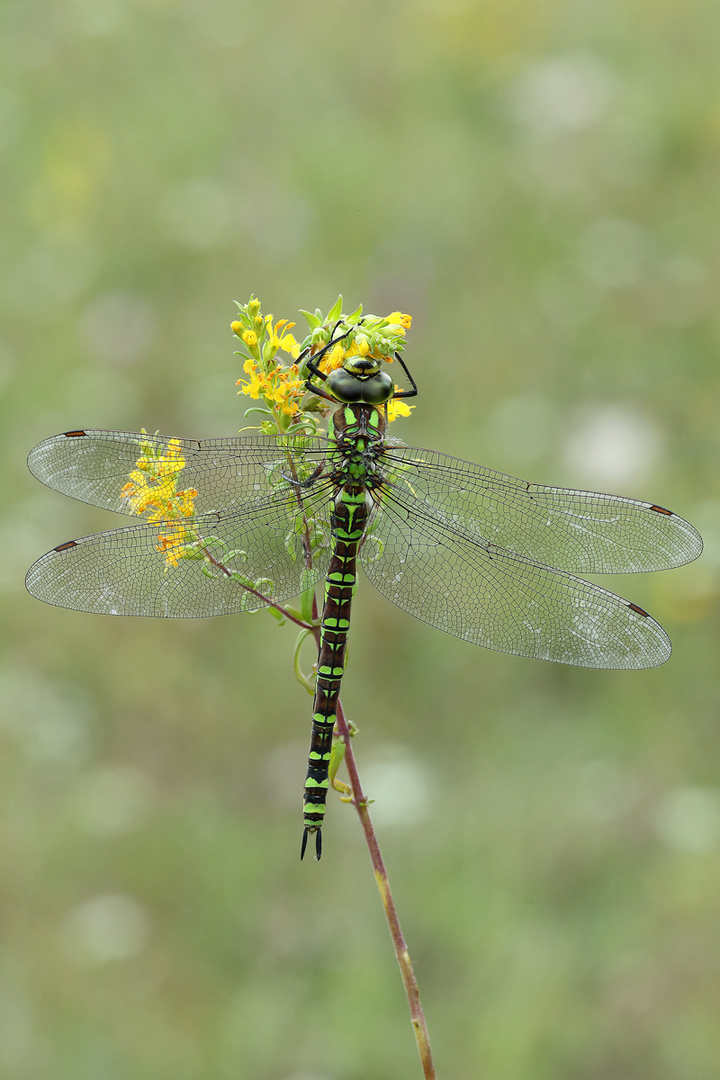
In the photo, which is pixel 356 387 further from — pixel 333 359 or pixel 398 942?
pixel 398 942

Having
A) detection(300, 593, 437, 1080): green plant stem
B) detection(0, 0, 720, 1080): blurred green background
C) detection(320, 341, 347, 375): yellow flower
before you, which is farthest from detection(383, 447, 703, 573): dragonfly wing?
detection(0, 0, 720, 1080): blurred green background

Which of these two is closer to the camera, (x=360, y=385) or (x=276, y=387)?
(x=276, y=387)

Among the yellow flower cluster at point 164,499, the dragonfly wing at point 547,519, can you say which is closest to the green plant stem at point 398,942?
the yellow flower cluster at point 164,499

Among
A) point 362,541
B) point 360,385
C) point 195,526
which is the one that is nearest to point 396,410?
point 360,385

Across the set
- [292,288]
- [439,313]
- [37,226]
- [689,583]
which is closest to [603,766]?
[689,583]

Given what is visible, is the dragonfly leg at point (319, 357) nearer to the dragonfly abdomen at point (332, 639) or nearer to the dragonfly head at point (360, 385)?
the dragonfly head at point (360, 385)

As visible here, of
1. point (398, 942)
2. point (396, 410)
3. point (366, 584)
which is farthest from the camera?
point (366, 584)
